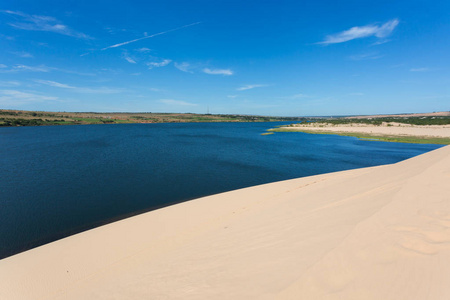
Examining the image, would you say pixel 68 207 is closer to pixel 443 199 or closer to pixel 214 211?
pixel 214 211

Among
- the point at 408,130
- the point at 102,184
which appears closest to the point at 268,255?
the point at 102,184

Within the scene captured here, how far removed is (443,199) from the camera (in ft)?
24.6

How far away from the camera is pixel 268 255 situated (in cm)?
604

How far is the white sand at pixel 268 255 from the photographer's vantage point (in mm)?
4129

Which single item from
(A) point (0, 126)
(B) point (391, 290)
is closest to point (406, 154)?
(B) point (391, 290)

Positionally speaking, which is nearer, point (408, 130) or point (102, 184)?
point (102, 184)

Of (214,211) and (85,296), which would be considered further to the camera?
(214,211)

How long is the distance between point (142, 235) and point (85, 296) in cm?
397

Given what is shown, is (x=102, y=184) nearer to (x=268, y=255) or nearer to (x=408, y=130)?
(x=268, y=255)

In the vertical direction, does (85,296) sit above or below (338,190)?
below

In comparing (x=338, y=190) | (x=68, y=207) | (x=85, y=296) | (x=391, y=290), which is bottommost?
(x=68, y=207)

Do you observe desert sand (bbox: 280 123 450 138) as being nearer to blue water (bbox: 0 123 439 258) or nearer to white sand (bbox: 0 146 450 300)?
blue water (bbox: 0 123 439 258)

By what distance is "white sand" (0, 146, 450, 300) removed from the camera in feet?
13.5

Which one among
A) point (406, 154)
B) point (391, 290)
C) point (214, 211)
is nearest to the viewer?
point (391, 290)
